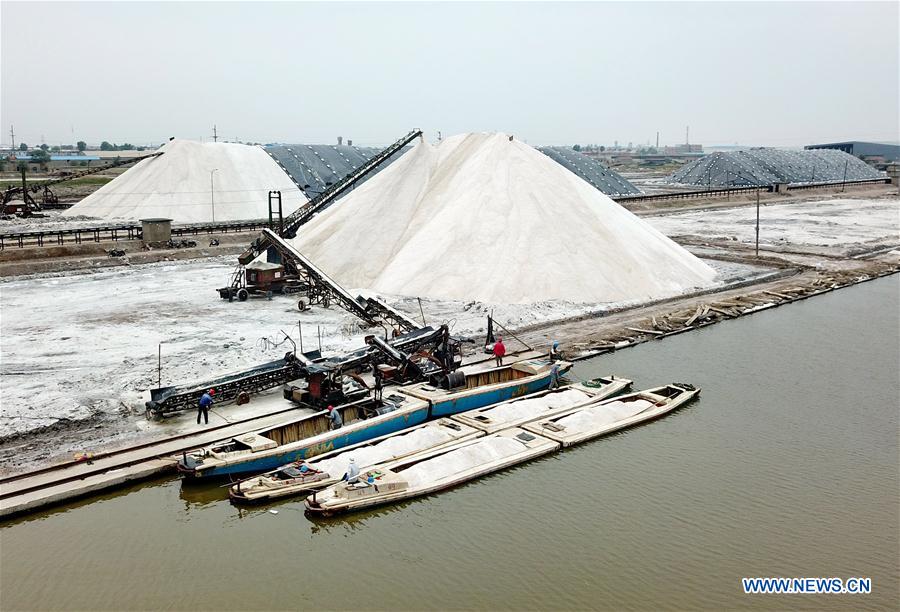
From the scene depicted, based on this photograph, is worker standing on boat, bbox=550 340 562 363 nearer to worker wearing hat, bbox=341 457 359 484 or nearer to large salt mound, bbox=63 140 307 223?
worker wearing hat, bbox=341 457 359 484

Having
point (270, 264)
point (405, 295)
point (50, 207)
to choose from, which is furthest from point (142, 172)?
point (405, 295)

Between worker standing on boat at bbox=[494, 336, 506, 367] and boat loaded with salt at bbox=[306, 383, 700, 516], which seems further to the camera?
worker standing on boat at bbox=[494, 336, 506, 367]

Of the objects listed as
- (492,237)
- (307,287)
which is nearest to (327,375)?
(307,287)

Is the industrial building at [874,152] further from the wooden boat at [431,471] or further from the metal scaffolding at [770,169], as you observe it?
the wooden boat at [431,471]

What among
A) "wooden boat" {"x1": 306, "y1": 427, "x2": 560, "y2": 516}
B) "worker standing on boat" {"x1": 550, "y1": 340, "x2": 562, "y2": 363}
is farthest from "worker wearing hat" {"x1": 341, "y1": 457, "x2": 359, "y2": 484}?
"worker standing on boat" {"x1": 550, "y1": 340, "x2": 562, "y2": 363}

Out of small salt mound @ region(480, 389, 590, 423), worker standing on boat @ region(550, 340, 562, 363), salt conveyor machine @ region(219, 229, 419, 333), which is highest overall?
salt conveyor machine @ region(219, 229, 419, 333)

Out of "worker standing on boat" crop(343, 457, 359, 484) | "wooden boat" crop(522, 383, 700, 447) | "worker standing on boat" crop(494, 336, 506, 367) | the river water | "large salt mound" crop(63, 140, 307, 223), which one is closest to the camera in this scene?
the river water

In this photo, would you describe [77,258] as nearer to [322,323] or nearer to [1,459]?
[322,323]
